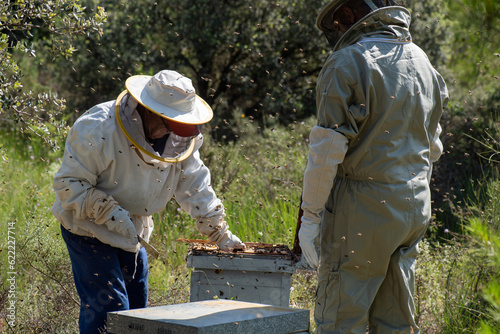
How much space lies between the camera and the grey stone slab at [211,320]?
89.6 inches

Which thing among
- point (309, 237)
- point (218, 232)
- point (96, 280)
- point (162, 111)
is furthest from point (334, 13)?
point (96, 280)

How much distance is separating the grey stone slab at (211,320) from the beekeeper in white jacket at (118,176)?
0.62 m

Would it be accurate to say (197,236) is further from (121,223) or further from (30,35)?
(30,35)

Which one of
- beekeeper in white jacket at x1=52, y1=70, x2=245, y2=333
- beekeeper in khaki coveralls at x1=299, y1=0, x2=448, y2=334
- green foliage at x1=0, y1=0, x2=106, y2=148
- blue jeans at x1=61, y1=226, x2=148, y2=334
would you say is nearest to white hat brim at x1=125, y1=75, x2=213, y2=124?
beekeeper in white jacket at x1=52, y1=70, x2=245, y2=333

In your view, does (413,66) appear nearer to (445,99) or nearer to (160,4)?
(445,99)

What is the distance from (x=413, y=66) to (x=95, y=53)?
8281 mm

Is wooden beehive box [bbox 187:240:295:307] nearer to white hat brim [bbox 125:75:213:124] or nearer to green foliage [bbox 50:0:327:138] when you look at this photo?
white hat brim [bbox 125:75:213:124]

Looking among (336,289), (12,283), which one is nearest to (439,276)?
(336,289)

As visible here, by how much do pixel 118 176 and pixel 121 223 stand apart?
0.96ft

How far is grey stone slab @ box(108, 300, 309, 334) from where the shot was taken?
2275 mm

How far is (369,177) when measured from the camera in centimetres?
279

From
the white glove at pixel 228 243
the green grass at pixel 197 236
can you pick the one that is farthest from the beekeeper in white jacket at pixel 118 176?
the green grass at pixel 197 236

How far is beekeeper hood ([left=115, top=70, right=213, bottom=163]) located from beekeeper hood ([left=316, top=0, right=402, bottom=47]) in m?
0.83

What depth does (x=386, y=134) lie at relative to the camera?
110 inches
